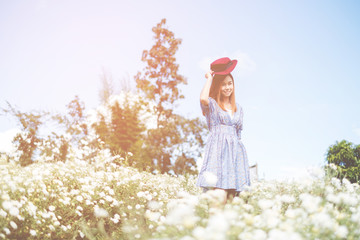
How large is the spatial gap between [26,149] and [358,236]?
42.6ft

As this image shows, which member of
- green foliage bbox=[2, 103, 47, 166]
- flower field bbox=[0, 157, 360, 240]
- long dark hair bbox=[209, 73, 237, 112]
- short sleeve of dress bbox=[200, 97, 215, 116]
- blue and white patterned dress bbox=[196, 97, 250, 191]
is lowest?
flower field bbox=[0, 157, 360, 240]

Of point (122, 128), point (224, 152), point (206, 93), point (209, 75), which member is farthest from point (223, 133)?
point (122, 128)

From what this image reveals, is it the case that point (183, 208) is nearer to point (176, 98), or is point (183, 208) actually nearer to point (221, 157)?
point (221, 157)

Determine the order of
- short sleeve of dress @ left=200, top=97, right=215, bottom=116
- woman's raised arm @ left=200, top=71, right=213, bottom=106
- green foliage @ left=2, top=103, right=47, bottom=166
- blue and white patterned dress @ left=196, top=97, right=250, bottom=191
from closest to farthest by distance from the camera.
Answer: blue and white patterned dress @ left=196, top=97, right=250, bottom=191
woman's raised arm @ left=200, top=71, right=213, bottom=106
short sleeve of dress @ left=200, top=97, right=215, bottom=116
green foliage @ left=2, top=103, right=47, bottom=166

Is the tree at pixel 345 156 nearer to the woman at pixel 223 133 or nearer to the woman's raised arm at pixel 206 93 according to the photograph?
the woman at pixel 223 133

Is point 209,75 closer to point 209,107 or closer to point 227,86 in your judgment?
point 227,86

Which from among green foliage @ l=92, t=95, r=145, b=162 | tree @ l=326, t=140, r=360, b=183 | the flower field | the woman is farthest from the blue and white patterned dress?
green foliage @ l=92, t=95, r=145, b=162

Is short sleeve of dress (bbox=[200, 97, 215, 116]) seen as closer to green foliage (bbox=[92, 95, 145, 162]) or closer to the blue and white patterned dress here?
the blue and white patterned dress

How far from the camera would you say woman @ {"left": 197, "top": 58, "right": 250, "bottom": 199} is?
3.57m

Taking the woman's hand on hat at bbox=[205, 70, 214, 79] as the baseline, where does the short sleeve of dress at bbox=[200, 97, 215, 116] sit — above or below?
below

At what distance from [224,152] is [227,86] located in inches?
33.2

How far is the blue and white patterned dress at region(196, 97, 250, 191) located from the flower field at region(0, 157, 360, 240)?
0.78 feet

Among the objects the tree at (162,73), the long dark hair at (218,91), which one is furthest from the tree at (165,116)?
the long dark hair at (218,91)

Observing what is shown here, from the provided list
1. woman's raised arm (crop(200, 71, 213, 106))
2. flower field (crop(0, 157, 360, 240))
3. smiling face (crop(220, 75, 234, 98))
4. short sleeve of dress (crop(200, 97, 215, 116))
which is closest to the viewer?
flower field (crop(0, 157, 360, 240))
